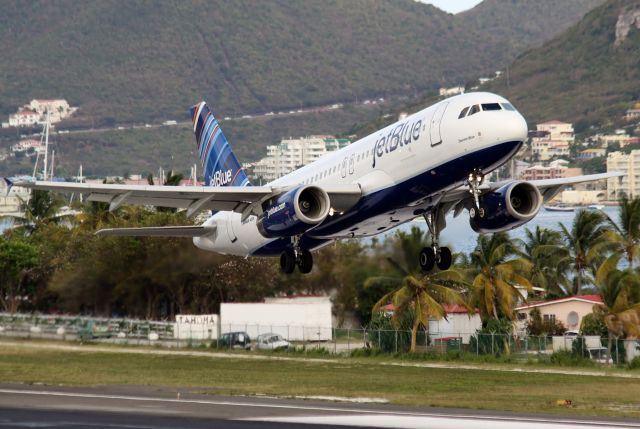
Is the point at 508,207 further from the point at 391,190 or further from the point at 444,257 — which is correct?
the point at 391,190

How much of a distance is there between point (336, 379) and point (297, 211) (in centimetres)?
1501

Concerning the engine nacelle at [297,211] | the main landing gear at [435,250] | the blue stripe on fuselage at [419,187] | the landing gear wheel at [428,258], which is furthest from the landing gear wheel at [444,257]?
the engine nacelle at [297,211]

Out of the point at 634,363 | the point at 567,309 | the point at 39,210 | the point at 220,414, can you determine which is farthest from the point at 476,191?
the point at 39,210

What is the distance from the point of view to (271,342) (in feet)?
247

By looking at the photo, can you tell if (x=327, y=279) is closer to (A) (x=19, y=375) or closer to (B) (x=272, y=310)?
(B) (x=272, y=310)

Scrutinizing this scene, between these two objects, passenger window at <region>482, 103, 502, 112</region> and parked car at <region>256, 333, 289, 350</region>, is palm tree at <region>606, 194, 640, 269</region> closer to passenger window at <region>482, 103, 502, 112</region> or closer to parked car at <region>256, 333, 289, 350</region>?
parked car at <region>256, 333, 289, 350</region>

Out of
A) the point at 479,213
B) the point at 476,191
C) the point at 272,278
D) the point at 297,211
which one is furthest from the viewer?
the point at 272,278

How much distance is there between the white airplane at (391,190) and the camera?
4078 cm

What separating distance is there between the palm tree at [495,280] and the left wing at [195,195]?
33934 millimetres

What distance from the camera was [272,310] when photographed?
82.0m

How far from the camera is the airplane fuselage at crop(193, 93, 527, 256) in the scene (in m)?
40.3

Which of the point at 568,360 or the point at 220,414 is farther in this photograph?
the point at 568,360

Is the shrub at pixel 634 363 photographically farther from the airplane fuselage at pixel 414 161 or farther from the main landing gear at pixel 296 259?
the main landing gear at pixel 296 259

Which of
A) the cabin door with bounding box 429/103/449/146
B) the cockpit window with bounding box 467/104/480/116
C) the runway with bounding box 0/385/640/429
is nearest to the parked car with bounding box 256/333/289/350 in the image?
the runway with bounding box 0/385/640/429
